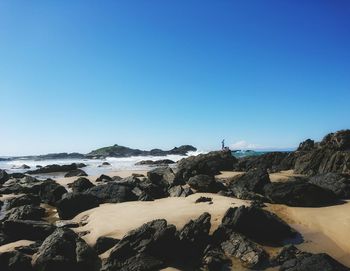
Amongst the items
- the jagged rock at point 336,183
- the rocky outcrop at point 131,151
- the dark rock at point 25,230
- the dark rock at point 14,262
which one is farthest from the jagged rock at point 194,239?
the rocky outcrop at point 131,151

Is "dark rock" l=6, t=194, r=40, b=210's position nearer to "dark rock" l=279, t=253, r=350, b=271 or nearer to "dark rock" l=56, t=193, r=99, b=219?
"dark rock" l=56, t=193, r=99, b=219

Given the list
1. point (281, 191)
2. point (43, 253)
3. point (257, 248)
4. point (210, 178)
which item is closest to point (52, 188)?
point (210, 178)

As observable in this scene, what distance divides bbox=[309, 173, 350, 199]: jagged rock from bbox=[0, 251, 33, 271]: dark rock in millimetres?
13319

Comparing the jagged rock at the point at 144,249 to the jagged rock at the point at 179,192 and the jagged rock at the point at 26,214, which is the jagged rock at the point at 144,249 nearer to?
the jagged rock at the point at 26,214

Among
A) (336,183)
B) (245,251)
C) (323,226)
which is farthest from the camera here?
(336,183)

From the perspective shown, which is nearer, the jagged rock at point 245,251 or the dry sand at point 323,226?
the jagged rock at point 245,251

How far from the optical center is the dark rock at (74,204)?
1606 centimetres

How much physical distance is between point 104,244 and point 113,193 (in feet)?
24.8

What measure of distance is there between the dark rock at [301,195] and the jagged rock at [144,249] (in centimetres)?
713

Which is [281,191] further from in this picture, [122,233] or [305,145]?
[305,145]

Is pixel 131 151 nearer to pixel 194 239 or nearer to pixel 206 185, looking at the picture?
pixel 206 185

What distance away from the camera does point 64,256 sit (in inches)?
385

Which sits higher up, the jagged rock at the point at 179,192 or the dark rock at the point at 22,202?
the jagged rock at the point at 179,192

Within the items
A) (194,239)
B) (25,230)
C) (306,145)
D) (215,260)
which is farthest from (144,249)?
(306,145)
